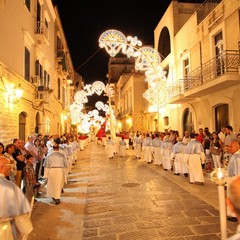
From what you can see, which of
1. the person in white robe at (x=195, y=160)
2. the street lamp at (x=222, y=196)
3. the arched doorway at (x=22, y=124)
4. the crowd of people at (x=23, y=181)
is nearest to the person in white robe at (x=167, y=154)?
the person in white robe at (x=195, y=160)

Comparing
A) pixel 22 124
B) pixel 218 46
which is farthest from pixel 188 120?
pixel 22 124

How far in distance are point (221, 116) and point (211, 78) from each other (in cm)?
211

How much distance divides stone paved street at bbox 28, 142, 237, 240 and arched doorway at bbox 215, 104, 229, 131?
17.8 feet

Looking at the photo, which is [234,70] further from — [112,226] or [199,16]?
[112,226]

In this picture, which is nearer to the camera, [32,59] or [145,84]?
[32,59]

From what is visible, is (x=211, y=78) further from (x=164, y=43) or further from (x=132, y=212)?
(x=164, y=43)

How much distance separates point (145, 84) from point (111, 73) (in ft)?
106

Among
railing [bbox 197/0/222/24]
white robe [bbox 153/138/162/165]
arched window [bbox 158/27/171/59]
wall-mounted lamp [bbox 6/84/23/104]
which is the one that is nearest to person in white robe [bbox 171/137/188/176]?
white robe [bbox 153/138/162/165]

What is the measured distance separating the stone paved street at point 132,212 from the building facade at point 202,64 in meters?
5.56

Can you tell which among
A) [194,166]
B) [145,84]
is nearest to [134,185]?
[194,166]

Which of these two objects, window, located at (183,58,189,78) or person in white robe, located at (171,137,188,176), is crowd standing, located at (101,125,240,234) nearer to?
person in white robe, located at (171,137,188,176)

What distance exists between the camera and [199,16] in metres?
17.3

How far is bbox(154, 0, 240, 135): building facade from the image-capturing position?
13133mm

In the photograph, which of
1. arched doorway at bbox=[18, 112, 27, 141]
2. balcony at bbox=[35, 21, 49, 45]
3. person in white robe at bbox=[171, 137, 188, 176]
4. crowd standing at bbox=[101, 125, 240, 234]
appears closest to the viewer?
crowd standing at bbox=[101, 125, 240, 234]
